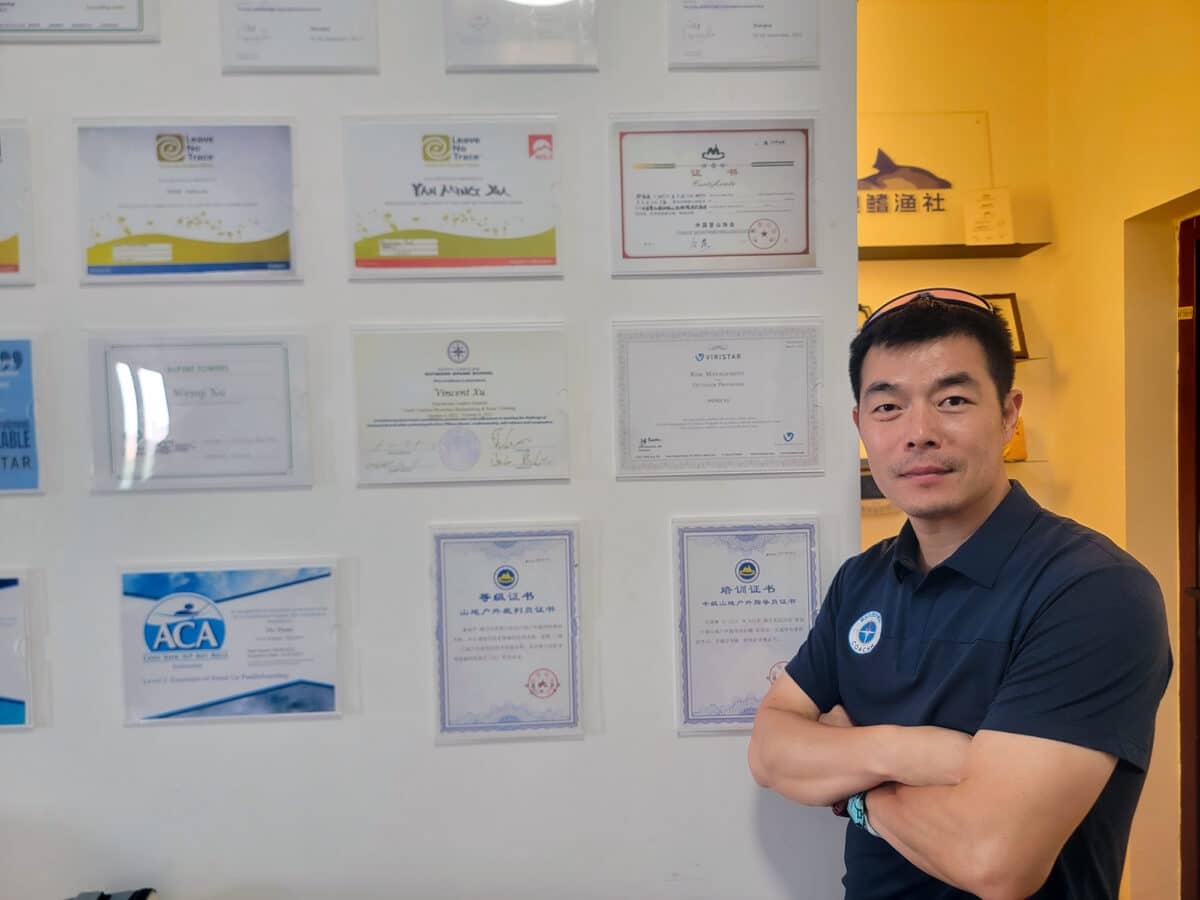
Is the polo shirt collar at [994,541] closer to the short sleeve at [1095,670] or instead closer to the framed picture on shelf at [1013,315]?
the short sleeve at [1095,670]

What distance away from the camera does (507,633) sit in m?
1.39

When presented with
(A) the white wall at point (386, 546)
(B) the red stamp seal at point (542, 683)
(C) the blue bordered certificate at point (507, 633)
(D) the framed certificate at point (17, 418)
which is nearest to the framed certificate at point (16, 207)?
(A) the white wall at point (386, 546)

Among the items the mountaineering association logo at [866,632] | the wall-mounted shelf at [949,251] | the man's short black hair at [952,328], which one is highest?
the wall-mounted shelf at [949,251]

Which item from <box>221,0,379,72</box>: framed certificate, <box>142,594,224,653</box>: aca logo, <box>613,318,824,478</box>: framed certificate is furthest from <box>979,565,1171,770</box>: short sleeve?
<box>221,0,379,72</box>: framed certificate

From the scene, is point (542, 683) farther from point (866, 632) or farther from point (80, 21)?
point (80, 21)

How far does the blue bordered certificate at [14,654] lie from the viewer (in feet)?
4.44

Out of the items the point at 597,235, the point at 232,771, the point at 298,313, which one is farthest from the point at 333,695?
the point at 597,235

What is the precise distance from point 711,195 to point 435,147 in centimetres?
51

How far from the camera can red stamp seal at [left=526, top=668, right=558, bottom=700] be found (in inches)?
55.0

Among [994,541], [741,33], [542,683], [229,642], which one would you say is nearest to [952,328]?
[994,541]

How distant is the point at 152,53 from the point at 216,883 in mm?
1523

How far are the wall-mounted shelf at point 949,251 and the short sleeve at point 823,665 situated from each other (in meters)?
1.63

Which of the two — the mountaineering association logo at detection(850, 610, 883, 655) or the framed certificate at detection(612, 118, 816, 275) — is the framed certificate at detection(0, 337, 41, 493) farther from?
the mountaineering association logo at detection(850, 610, 883, 655)

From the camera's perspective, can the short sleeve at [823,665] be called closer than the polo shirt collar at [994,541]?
No
